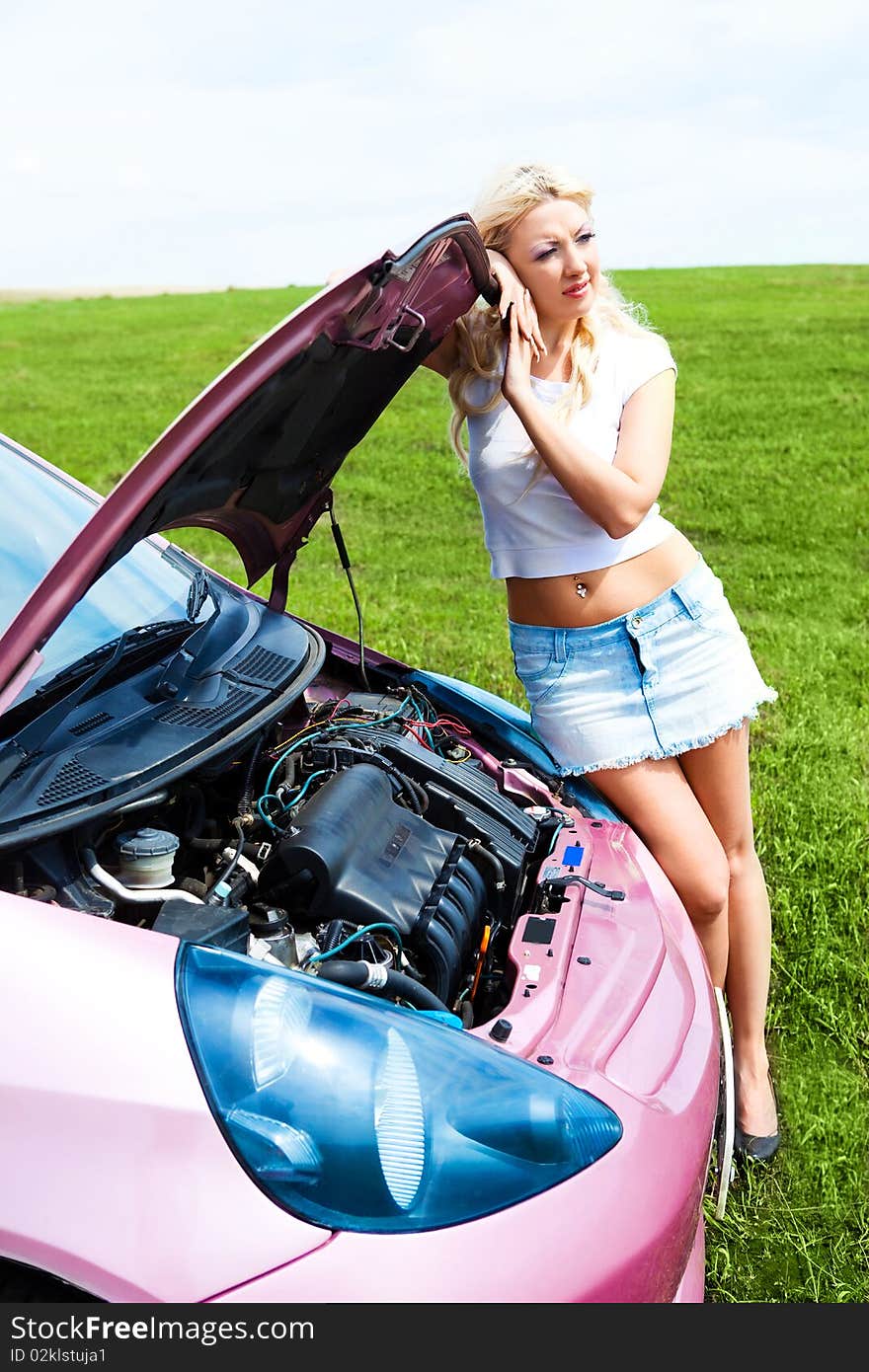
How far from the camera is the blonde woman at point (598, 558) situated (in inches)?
109

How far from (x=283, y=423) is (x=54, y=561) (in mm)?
509

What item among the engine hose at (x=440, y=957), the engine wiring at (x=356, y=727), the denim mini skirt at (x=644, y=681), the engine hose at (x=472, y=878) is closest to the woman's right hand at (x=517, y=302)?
the denim mini skirt at (x=644, y=681)

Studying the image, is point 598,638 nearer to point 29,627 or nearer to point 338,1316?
point 29,627

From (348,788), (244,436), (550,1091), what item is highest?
(244,436)

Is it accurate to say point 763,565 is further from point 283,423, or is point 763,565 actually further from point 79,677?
point 79,677

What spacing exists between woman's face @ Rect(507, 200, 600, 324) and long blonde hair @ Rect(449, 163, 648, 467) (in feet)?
0.09

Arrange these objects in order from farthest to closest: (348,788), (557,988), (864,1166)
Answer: (864,1166) < (348,788) < (557,988)

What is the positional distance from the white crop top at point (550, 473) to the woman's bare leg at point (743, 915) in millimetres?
543

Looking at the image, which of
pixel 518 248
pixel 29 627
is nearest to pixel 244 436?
pixel 29 627

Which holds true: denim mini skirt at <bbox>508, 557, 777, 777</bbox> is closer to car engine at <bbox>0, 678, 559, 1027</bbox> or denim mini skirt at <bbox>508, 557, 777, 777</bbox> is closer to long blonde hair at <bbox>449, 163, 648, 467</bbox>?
car engine at <bbox>0, 678, 559, 1027</bbox>

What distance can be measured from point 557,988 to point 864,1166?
1253 millimetres

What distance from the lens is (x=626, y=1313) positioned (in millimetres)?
1734

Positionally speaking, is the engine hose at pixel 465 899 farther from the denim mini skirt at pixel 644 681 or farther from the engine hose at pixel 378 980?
the denim mini skirt at pixel 644 681

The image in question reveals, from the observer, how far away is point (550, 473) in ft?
9.16
